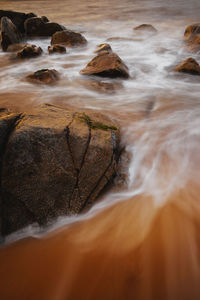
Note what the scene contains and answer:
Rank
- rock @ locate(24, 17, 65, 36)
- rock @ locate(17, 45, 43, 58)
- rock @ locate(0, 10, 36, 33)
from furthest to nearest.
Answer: rock @ locate(0, 10, 36, 33)
rock @ locate(24, 17, 65, 36)
rock @ locate(17, 45, 43, 58)

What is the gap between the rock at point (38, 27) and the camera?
10.6 m

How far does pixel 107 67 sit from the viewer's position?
5449 mm

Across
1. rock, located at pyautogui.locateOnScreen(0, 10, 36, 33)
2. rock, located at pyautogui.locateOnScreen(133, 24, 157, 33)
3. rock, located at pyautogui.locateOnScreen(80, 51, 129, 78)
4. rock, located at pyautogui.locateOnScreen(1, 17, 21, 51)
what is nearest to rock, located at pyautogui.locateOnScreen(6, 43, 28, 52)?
rock, located at pyautogui.locateOnScreen(1, 17, 21, 51)

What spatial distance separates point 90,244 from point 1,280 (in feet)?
2.70

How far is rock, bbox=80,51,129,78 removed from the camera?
5438 millimetres

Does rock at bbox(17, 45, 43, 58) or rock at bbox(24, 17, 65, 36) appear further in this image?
rock at bbox(24, 17, 65, 36)

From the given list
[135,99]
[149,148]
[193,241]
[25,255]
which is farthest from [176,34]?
[25,255]

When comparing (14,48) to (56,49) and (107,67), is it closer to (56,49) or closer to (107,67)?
(56,49)

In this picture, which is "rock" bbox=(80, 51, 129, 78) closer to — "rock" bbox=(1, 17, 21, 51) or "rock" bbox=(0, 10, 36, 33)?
"rock" bbox=(1, 17, 21, 51)

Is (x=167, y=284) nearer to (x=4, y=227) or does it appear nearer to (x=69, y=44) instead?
(x=4, y=227)

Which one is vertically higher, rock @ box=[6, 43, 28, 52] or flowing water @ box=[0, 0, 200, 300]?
rock @ box=[6, 43, 28, 52]

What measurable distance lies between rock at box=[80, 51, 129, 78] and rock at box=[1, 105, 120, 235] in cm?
352

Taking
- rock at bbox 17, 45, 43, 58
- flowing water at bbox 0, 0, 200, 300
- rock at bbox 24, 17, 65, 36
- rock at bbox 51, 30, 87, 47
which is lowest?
flowing water at bbox 0, 0, 200, 300

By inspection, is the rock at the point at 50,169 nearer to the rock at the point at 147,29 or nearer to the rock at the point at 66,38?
the rock at the point at 66,38
